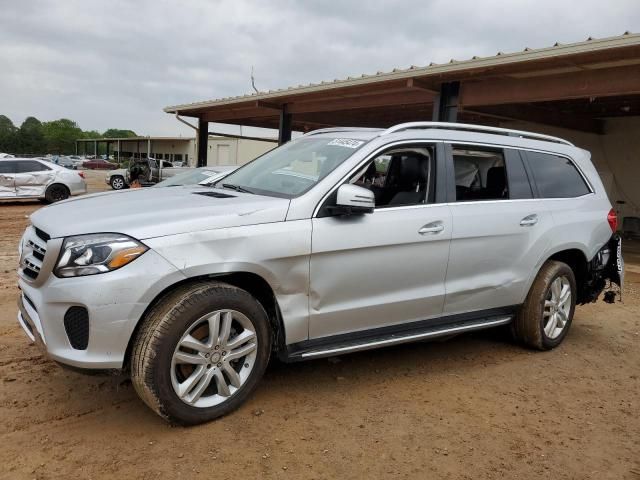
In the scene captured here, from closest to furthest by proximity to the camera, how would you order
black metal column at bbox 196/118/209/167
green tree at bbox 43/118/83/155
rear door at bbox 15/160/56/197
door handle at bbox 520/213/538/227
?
door handle at bbox 520/213/538/227 → rear door at bbox 15/160/56/197 → black metal column at bbox 196/118/209/167 → green tree at bbox 43/118/83/155

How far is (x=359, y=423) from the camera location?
3262mm

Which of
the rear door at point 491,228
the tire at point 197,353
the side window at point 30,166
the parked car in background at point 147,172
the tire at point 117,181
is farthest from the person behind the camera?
the tire at point 117,181

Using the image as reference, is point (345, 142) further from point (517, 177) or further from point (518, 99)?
point (518, 99)

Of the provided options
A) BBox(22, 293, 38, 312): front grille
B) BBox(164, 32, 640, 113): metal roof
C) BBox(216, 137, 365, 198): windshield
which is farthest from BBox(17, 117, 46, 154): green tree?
BBox(22, 293, 38, 312): front grille

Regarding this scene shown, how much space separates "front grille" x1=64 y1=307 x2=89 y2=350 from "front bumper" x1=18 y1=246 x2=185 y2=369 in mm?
18

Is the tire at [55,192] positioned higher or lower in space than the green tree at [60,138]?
lower

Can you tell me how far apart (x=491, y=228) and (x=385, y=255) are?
A: 1.06 m

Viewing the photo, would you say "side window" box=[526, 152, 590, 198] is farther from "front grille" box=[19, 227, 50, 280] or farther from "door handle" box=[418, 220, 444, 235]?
"front grille" box=[19, 227, 50, 280]

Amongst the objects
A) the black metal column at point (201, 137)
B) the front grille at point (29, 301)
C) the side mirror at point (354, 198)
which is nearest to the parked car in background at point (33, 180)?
the black metal column at point (201, 137)

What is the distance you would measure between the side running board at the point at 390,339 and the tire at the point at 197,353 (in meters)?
0.29

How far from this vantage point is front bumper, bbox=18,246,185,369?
273 centimetres

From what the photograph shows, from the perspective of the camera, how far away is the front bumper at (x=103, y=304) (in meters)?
2.73

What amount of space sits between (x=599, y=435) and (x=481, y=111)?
10339 mm

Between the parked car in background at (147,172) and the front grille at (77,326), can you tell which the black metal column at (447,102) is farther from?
the parked car in background at (147,172)
